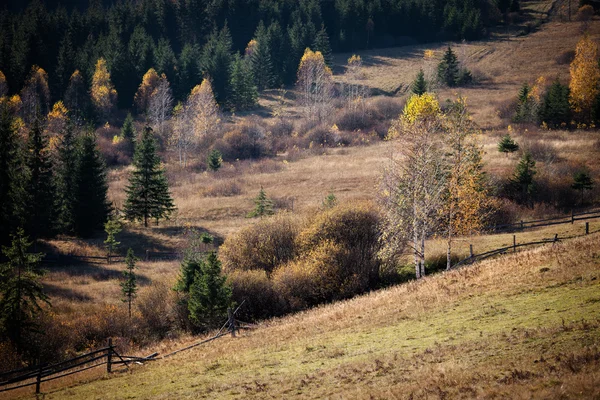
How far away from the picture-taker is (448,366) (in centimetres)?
1467

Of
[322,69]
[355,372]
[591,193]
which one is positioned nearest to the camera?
[355,372]

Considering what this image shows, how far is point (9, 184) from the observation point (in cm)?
5206

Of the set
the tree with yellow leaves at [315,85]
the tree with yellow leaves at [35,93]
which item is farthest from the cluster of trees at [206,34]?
the tree with yellow leaves at [315,85]

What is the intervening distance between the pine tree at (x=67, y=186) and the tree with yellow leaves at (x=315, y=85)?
55.7 m

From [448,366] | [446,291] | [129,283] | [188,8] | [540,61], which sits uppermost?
[188,8]

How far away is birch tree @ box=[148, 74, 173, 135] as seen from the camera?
9869 cm

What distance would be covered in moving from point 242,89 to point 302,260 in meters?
81.8

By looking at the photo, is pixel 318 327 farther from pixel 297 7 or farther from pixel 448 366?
pixel 297 7

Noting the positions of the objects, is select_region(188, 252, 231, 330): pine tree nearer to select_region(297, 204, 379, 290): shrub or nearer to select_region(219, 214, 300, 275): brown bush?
select_region(219, 214, 300, 275): brown bush

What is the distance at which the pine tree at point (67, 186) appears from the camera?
5818 centimetres

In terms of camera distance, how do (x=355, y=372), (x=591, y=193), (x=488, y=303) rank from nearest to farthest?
(x=355, y=372), (x=488, y=303), (x=591, y=193)

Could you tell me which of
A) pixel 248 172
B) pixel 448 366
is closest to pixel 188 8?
pixel 248 172

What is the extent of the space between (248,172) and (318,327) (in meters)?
58.7

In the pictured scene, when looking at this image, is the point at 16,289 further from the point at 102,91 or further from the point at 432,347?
the point at 102,91
